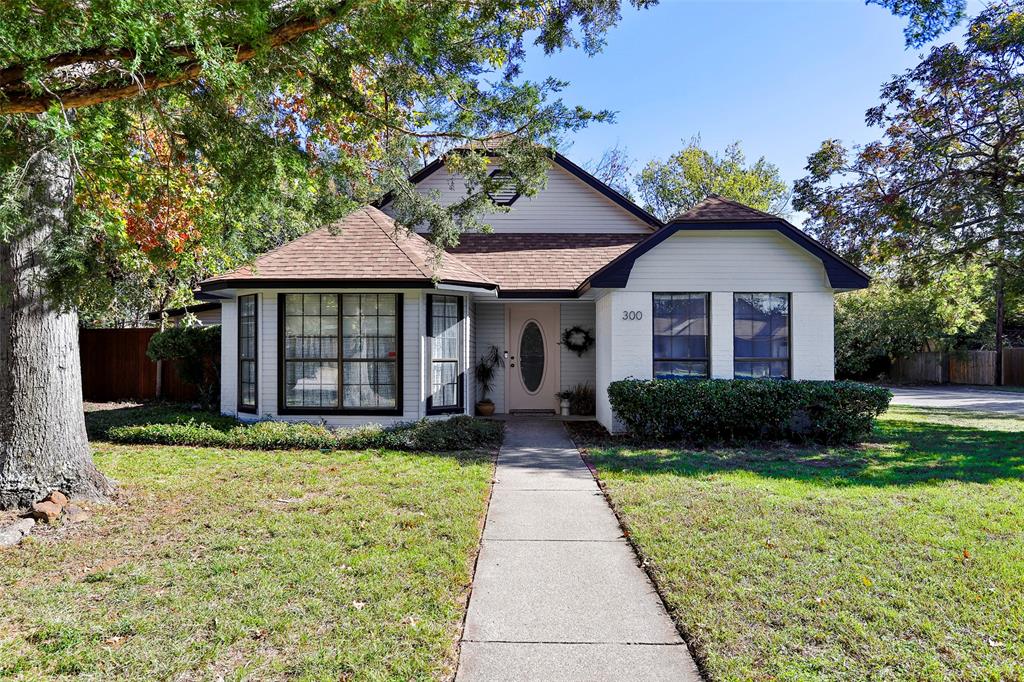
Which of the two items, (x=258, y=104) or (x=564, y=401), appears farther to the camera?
(x=564, y=401)

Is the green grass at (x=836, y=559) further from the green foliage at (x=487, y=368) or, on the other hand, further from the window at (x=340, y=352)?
the green foliage at (x=487, y=368)

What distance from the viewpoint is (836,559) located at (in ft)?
15.1

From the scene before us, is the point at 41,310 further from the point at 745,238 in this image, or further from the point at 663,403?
the point at 745,238

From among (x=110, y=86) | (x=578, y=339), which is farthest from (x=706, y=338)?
(x=110, y=86)

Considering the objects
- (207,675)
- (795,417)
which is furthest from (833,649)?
(795,417)

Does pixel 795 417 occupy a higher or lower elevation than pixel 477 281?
lower

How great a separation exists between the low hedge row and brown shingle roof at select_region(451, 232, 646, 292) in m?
3.65

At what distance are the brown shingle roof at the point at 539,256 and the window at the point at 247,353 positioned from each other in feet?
15.3

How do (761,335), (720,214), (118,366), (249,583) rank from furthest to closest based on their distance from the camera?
(118,366) < (761,335) < (720,214) < (249,583)

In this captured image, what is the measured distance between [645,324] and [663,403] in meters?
1.57

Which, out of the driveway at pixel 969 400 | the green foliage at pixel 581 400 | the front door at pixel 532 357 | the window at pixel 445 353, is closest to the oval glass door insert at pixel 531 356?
the front door at pixel 532 357

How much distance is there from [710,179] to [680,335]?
23.5 meters

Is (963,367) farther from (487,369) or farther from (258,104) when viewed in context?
(258,104)

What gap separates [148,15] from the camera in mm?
3023
